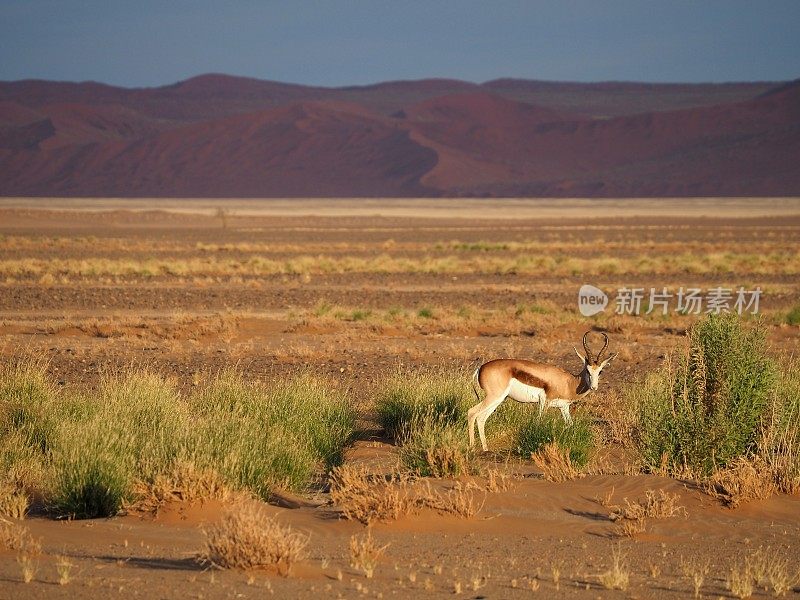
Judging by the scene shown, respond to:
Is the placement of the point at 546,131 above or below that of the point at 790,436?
above

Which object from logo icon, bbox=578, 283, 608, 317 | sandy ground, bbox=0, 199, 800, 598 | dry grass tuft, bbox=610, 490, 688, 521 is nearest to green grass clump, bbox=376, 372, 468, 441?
sandy ground, bbox=0, 199, 800, 598

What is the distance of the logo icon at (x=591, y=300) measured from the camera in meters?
25.5

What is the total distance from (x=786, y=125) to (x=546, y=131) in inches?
1463

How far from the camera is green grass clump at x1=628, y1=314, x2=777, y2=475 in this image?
9344 millimetres

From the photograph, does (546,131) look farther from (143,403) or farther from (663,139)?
(143,403)

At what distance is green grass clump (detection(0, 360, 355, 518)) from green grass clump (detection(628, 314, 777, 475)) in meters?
2.97

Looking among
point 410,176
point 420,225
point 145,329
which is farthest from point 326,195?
point 145,329

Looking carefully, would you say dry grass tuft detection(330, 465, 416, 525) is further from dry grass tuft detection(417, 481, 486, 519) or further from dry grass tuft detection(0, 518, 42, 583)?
dry grass tuft detection(0, 518, 42, 583)

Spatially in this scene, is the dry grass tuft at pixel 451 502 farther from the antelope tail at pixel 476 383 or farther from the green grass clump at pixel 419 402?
the green grass clump at pixel 419 402

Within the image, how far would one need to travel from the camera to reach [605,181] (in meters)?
144

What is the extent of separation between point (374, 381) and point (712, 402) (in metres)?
6.70

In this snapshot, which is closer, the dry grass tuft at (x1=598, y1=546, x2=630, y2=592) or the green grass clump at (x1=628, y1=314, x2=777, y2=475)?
the dry grass tuft at (x1=598, y1=546, x2=630, y2=592)

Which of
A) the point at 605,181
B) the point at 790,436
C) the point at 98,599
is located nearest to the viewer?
the point at 98,599

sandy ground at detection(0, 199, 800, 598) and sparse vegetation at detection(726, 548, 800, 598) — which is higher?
sparse vegetation at detection(726, 548, 800, 598)
